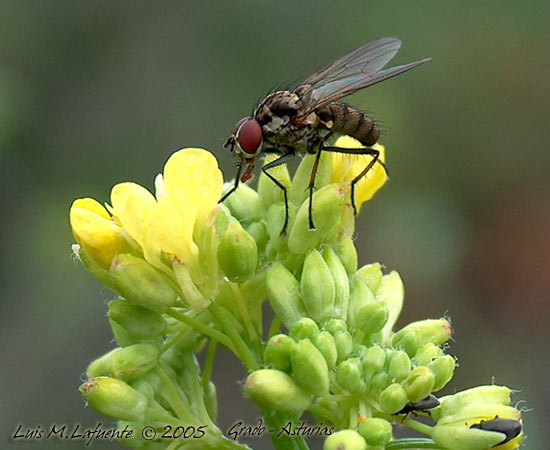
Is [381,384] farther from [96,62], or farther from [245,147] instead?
[96,62]

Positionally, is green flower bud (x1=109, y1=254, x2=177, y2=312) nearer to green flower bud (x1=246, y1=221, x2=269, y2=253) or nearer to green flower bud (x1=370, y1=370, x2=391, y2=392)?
green flower bud (x1=246, y1=221, x2=269, y2=253)

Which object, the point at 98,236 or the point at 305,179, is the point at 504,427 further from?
the point at 98,236

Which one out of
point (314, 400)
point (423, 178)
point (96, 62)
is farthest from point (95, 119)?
point (314, 400)

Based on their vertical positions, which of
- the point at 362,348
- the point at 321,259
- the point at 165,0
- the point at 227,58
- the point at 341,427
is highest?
the point at 165,0

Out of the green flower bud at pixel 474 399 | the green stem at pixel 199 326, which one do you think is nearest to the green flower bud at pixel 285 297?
the green stem at pixel 199 326

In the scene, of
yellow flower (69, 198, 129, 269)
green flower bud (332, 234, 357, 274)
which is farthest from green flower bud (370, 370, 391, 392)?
yellow flower (69, 198, 129, 269)
